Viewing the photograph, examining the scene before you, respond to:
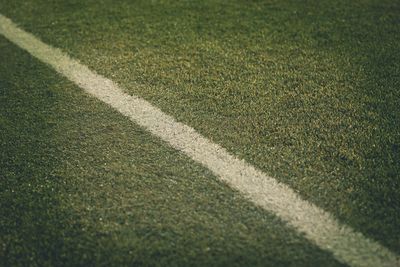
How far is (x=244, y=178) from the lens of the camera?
207 centimetres

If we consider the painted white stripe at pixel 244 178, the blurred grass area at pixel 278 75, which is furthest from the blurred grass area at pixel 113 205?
the blurred grass area at pixel 278 75

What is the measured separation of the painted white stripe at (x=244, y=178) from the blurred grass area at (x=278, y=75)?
0.06 m

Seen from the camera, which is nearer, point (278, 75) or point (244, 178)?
point (244, 178)

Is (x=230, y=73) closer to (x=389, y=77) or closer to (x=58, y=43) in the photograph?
(x=389, y=77)

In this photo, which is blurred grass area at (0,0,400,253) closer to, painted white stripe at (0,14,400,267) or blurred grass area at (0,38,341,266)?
painted white stripe at (0,14,400,267)

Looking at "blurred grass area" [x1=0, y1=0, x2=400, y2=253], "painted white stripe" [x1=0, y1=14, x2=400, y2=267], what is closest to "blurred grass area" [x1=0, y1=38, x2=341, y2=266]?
"painted white stripe" [x1=0, y1=14, x2=400, y2=267]

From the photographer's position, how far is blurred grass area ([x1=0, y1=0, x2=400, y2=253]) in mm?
2049

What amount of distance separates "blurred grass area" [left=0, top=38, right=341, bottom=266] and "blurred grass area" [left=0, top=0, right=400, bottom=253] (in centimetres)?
31

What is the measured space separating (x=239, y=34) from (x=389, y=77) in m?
1.24

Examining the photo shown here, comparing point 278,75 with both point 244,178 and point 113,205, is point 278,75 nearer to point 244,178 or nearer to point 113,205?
point 244,178

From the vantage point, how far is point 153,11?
3.88 meters

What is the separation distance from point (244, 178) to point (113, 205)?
66cm

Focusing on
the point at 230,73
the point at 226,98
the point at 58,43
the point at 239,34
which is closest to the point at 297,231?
the point at 226,98

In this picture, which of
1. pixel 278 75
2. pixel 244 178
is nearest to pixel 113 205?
pixel 244 178
